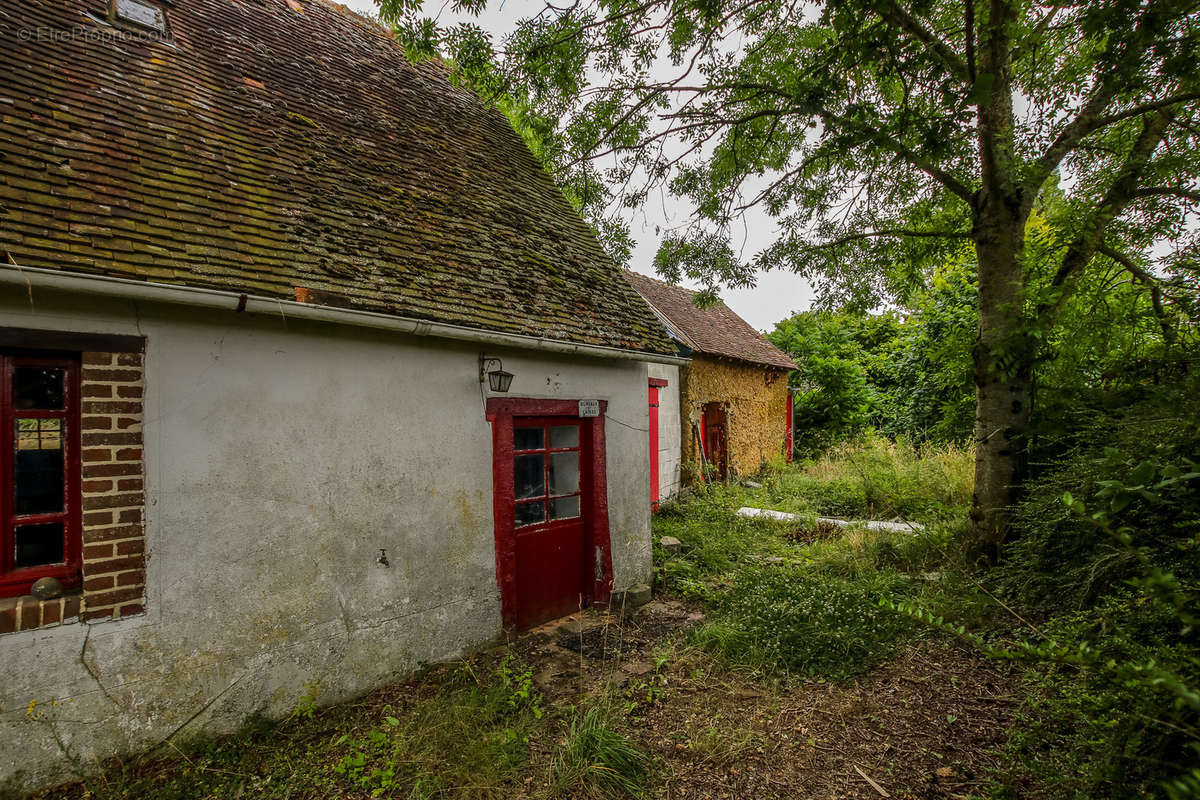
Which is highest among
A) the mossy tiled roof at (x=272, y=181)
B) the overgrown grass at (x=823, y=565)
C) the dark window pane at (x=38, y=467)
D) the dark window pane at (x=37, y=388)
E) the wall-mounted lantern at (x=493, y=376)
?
the mossy tiled roof at (x=272, y=181)

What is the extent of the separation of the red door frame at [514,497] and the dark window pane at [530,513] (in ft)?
0.73

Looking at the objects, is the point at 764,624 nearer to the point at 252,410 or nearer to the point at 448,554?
the point at 448,554

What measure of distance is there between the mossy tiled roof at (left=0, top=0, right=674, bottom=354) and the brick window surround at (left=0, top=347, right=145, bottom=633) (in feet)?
1.90

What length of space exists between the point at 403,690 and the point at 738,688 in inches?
100

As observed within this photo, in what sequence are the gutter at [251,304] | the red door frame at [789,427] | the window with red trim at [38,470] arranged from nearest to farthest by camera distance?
the gutter at [251,304], the window with red trim at [38,470], the red door frame at [789,427]

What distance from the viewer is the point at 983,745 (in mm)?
3119

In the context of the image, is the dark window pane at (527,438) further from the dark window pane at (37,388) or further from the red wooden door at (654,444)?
the red wooden door at (654,444)

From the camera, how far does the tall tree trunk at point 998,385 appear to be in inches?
197

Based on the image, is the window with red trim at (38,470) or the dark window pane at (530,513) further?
the dark window pane at (530,513)

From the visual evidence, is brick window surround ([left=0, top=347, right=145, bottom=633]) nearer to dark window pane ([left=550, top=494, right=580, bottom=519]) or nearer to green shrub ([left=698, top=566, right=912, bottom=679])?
dark window pane ([left=550, top=494, right=580, bottom=519])

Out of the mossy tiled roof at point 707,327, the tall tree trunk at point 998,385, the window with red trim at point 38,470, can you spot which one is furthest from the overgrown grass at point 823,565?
the window with red trim at point 38,470

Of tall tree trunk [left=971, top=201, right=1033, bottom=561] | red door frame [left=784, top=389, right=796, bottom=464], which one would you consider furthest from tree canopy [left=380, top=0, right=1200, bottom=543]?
red door frame [left=784, top=389, right=796, bottom=464]

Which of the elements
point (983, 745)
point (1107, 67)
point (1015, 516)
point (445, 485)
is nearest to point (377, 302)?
point (445, 485)

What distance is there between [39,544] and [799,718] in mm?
4794
